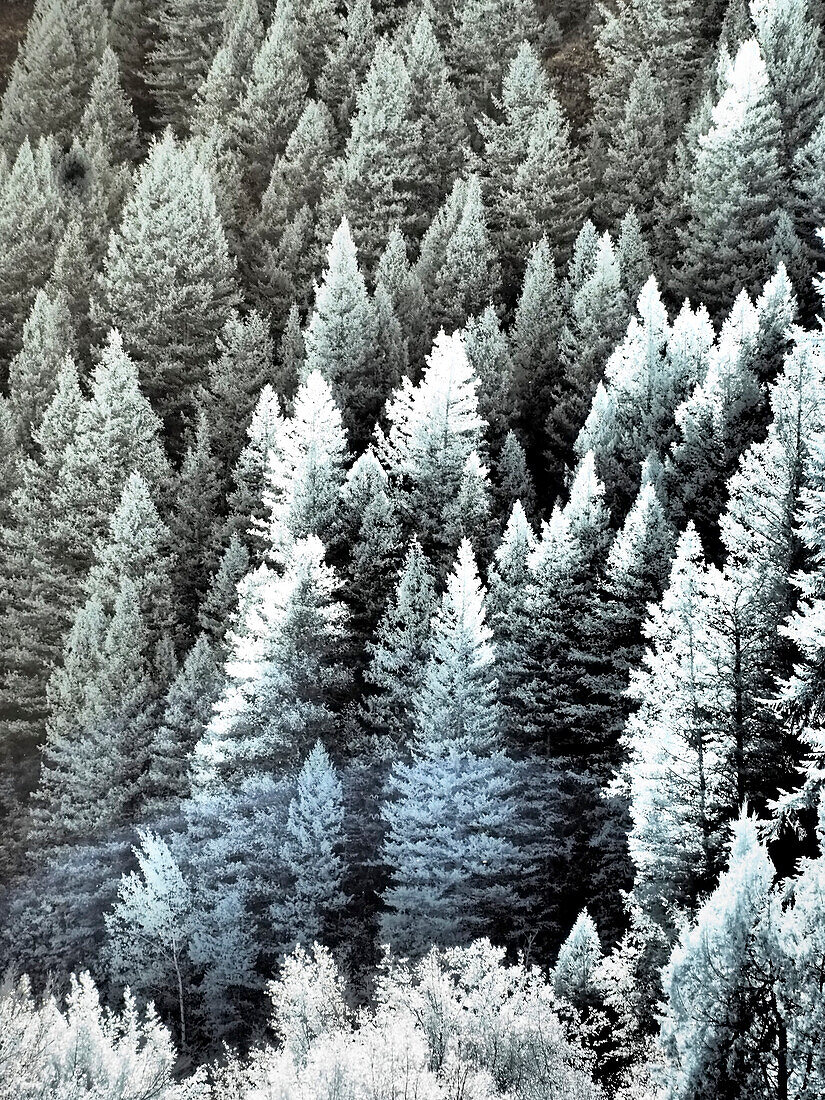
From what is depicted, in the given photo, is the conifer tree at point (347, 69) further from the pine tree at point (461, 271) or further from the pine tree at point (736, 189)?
the pine tree at point (736, 189)

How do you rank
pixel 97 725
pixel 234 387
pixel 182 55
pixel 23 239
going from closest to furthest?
pixel 97 725
pixel 234 387
pixel 23 239
pixel 182 55

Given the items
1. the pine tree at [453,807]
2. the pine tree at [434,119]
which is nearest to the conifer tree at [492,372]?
the pine tree at [453,807]

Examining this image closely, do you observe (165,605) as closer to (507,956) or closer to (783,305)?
(507,956)

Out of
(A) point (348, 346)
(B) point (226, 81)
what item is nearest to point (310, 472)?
(A) point (348, 346)

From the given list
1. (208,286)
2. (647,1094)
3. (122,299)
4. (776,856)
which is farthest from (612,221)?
(647,1094)

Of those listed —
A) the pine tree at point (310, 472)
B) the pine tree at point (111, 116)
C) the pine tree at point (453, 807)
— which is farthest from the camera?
the pine tree at point (111, 116)

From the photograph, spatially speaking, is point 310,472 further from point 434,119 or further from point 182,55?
point 182,55
